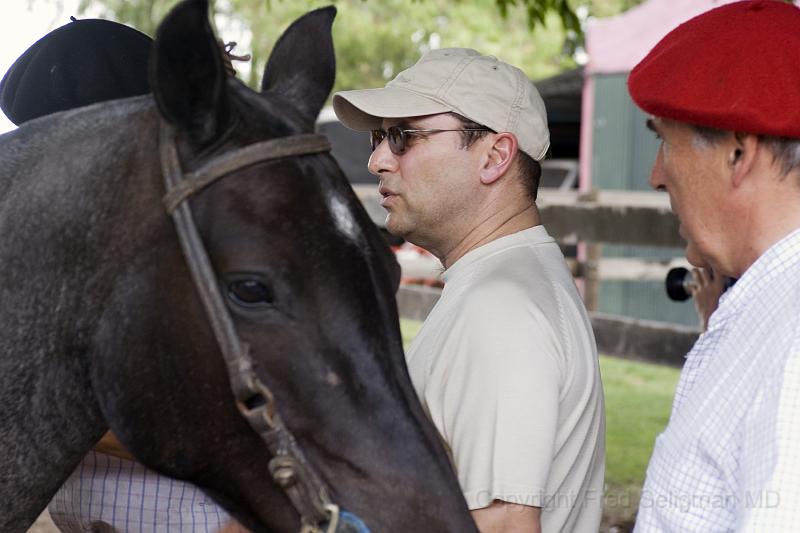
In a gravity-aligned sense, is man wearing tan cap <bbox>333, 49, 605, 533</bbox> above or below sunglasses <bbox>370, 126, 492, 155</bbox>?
below

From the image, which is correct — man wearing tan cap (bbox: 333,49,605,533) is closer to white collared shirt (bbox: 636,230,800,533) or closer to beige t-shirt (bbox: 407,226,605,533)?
beige t-shirt (bbox: 407,226,605,533)

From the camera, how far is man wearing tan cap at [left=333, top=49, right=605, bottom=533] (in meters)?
2.09

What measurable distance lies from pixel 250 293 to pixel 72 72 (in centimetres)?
116

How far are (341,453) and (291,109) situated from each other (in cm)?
70

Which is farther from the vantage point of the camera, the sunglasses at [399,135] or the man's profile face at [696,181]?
the sunglasses at [399,135]

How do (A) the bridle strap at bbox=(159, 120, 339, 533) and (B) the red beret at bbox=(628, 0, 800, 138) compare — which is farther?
(A) the bridle strap at bbox=(159, 120, 339, 533)

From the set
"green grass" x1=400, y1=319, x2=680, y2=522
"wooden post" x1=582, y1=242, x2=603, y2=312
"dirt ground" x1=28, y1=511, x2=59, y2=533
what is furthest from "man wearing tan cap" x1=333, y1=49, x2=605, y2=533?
"wooden post" x1=582, y1=242, x2=603, y2=312

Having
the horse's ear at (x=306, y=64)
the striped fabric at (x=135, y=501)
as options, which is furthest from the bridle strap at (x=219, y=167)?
the striped fabric at (x=135, y=501)

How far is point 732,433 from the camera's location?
1528 millimetres

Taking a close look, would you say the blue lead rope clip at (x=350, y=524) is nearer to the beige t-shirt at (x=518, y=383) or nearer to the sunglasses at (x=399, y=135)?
the beige t-shirt at (x=518, y=383)

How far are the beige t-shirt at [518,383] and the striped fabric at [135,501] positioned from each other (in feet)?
2.22

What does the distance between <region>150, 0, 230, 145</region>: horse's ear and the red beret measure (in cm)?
75

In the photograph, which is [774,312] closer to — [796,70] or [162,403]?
[796,70]

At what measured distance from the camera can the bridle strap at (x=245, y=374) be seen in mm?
1640
